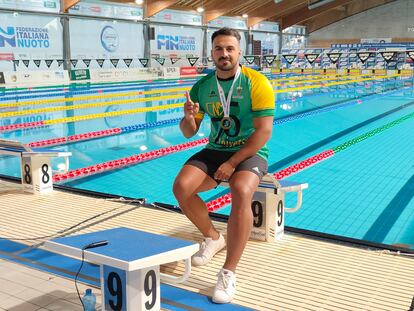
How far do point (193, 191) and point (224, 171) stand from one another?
0.73ft

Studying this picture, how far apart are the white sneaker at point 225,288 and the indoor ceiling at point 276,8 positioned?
19.6 metres

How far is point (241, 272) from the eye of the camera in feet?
9.04

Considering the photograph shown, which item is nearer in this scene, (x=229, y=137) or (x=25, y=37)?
(x=229, y=137)

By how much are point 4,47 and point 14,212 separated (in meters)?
16.4

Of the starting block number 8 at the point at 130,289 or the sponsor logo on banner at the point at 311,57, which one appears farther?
the sponsor logo on banner at the point at 311,57

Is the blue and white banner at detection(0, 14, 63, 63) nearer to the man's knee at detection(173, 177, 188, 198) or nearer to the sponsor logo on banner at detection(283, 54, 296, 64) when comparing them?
the sponsor logo on banner at detection(283, 54, 296, 64)

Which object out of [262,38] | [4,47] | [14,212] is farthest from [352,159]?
[262,38]

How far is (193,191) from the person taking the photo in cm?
273

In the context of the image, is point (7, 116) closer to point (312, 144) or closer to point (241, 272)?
point (312, 144)

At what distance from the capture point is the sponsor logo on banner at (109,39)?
73.5 ft

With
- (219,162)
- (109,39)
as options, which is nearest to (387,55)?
(109,39)

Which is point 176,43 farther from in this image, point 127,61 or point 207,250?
point 207,250

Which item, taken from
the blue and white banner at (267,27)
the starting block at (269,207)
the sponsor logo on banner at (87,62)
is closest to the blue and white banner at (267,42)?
the blue and white banner at (267,27)

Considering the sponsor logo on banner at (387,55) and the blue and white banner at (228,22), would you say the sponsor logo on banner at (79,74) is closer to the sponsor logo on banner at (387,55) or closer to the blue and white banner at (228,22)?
the blue and white banner at (228,22)
